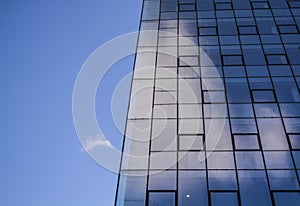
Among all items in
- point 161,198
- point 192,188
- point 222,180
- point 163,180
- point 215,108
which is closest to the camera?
point 161,198

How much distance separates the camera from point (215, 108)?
1441 centimetres

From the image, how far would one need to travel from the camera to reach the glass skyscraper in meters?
11.9

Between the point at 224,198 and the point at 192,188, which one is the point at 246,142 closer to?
the point at 224,198

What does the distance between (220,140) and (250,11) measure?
10.5 m

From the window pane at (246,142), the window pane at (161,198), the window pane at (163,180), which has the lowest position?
the window pane at (161,198)

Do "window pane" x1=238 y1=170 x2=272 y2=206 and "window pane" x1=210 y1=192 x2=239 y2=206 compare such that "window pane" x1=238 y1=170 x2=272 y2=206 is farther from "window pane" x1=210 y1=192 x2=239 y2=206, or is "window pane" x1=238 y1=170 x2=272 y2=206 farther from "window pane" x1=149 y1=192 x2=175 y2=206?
"window pane" x1=149 y1=192 x2=175 y2=206

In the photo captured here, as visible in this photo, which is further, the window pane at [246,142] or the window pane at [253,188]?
the window pane at [246,142]

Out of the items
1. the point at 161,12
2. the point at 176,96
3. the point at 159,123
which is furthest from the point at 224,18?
the point at 159,123

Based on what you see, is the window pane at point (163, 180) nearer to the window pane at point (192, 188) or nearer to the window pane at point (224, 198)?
the window pane at point (192, 188)

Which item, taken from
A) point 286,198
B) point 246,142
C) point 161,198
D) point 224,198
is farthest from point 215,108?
point 161,198

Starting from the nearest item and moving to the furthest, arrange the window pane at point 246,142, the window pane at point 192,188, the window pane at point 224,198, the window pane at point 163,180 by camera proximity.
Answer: the window pane at point 224,198
the window pane at point 192,188
the window pane at point 163,180
the window pane at point 246,142

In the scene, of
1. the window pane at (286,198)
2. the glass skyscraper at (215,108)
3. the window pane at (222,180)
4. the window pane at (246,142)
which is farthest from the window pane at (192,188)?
the window pane at (286,198)

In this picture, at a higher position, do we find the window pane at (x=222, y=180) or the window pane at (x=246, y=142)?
the window pane at (x=246, y=142)

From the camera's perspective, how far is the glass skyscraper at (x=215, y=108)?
11.9 metres
